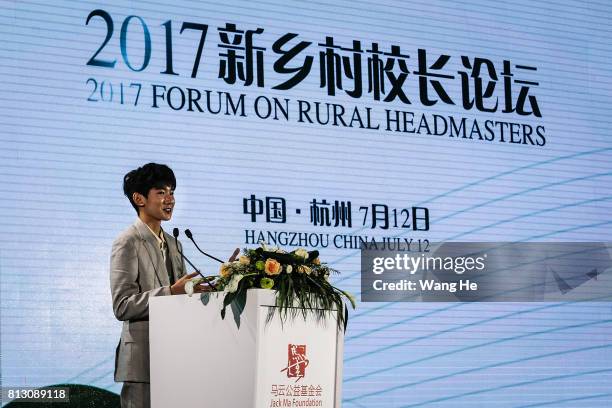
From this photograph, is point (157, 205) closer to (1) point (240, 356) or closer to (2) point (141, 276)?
(2) point (141, 276)

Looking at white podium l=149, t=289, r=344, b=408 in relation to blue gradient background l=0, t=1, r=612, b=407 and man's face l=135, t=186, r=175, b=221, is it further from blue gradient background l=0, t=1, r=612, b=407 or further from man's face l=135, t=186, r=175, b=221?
blue gradient background l=0, t=1, r=612, b=407

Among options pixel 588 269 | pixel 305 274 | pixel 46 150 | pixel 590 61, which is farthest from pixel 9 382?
pixel 590 61

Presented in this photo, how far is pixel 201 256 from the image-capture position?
468cm

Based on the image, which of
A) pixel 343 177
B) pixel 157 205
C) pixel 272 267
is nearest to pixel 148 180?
pixel 157 205

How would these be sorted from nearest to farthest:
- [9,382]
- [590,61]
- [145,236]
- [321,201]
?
[145,236]
[9,382]
[321,201]
[590,61]

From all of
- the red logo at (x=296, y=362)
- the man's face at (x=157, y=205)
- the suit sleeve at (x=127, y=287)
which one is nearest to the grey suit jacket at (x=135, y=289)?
the suit sleeve at (x=127, y=287)

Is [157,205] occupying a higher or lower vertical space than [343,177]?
lower

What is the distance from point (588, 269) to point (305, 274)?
308 centimetres

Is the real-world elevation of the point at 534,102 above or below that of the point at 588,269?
above

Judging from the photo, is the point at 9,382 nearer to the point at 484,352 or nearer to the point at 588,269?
the point at 484,352

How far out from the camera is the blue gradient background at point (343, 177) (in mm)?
4398

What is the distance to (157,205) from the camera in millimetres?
3590

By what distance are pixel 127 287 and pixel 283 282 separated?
26.5 inches

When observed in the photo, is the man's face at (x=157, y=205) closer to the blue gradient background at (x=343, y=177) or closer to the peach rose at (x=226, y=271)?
the peach rose at (x=226, y=271)
